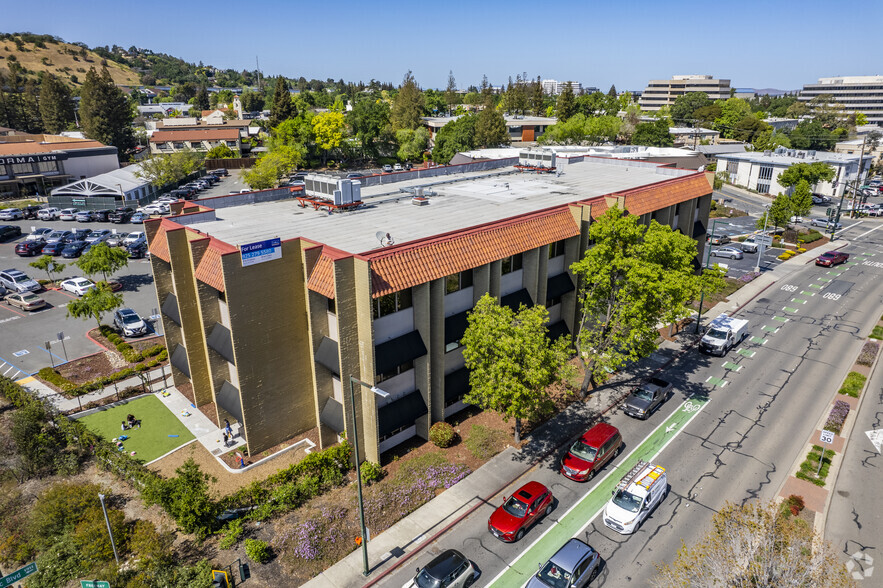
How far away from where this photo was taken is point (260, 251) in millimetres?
24594

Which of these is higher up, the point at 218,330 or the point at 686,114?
the point at 686,114

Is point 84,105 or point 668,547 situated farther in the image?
point 84,105

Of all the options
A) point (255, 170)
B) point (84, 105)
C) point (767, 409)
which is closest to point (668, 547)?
point (767, 409)

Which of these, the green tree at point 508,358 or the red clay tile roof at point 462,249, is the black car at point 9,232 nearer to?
the red clay tile roof at point 462,249

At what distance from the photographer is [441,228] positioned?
3097cm

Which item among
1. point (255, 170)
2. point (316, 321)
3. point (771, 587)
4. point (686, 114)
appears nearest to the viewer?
point (771, 587)

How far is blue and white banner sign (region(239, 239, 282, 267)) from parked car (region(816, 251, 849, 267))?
6428cm

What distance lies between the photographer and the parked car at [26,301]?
153 feet

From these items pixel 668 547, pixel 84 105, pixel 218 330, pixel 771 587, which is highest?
pixel 84 105

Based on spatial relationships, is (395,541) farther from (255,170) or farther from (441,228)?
(255,170)

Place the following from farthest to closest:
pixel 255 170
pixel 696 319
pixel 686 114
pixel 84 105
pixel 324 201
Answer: pixel 686 114, pixel 84 105, pixel 255 170, pixel 696 319, pixel 324 201

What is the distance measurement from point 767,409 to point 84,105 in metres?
141

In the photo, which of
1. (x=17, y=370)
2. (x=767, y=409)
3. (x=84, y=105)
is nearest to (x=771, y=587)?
(x=767, y=409)

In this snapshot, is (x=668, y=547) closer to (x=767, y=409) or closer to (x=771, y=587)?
(x=771, y=587)
